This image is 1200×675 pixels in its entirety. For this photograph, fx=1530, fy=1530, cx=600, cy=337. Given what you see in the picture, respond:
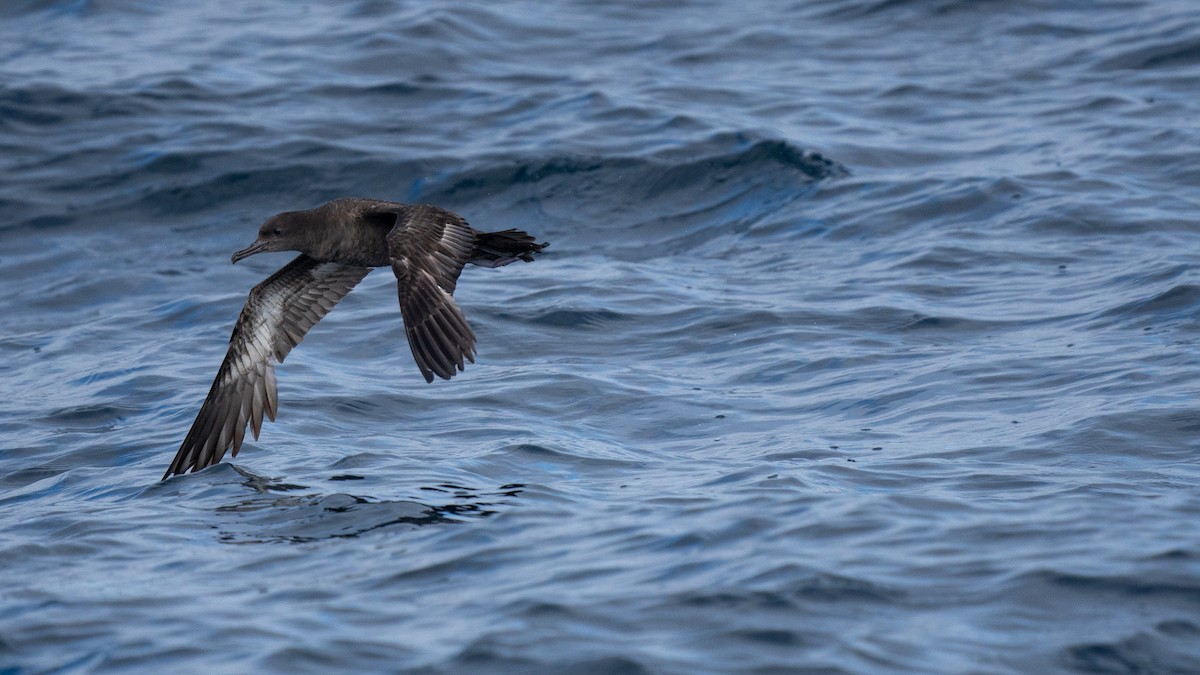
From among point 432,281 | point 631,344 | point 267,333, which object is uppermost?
point 432,281

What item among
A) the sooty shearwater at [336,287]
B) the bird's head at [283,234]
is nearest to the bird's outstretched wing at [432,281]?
the sooty shearwater at [336,287]

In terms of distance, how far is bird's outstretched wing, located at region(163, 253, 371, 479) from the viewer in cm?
829

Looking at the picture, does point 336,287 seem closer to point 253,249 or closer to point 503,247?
point 253,249

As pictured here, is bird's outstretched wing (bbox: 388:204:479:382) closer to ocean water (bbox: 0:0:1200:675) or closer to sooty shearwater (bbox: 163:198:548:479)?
sooty shearwater (bbox: 163:198:548:479)

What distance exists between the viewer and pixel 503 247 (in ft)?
25.4

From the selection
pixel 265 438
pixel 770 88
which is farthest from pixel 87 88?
pixel 265 438

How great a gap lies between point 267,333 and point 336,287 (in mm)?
485

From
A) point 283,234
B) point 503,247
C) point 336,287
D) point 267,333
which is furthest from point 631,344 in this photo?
Answer: point 283,234

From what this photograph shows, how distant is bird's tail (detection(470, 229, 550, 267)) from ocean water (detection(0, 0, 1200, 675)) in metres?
0.97

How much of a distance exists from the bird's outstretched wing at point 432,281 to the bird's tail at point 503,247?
0.06 meters

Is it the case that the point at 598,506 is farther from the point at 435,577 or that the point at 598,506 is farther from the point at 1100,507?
the point at 1100,507

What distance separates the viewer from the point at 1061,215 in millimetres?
11062

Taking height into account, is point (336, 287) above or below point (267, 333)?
above

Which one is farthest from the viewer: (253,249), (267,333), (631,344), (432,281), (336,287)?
(631,344)
